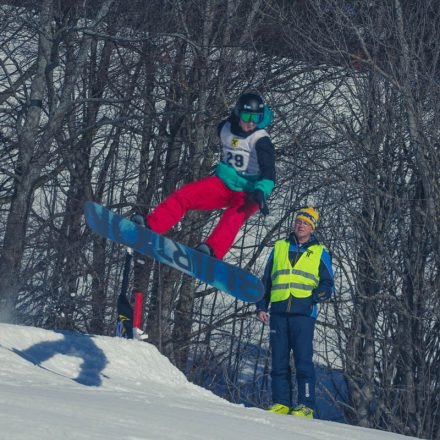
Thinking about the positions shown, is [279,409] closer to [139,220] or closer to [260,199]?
[260,199]

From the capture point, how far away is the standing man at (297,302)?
23.3 feet

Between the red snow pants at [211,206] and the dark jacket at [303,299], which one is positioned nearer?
the red snow pants at [211,206]

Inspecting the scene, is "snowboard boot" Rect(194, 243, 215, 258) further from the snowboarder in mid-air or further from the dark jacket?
the dark jacket

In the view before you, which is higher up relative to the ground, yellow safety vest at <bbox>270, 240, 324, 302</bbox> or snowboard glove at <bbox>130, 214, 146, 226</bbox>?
snowboard glove at <bbox>130, 214, 146, 226</bbox>

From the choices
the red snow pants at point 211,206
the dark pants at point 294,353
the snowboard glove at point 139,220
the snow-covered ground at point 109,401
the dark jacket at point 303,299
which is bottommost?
the snow-covered ground at point 109,401

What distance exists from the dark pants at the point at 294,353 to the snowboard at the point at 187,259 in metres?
0.47

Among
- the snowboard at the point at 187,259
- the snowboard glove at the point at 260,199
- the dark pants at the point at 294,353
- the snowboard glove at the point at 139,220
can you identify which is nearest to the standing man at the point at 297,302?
the dark pants at the point at 294,353

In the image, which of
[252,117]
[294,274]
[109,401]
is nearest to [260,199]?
[252,117]

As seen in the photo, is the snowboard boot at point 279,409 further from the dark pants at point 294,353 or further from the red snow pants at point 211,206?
the red snow pants at point 211,206

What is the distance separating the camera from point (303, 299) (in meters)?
7.10

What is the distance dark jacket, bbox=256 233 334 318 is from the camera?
7102mm

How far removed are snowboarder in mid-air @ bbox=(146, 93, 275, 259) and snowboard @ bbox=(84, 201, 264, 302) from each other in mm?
85

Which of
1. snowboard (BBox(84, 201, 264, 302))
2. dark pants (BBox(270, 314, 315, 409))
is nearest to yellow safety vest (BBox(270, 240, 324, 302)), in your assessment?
dark pants (BBox(270, 314, 315, 409))

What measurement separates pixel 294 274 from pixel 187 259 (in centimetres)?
80
